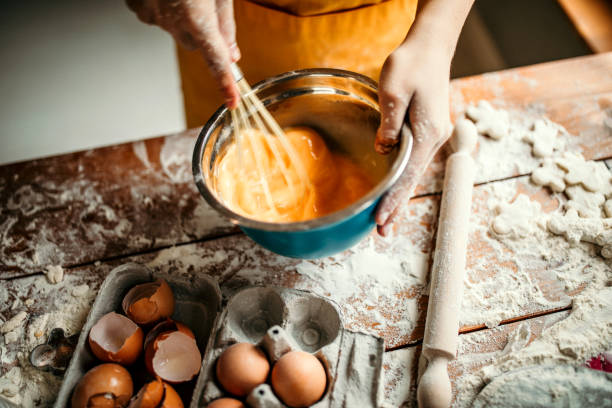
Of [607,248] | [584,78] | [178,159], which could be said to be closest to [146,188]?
[178,159]

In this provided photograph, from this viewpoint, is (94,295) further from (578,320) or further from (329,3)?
(578,320)

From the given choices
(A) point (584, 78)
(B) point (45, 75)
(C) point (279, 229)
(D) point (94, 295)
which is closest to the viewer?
(C) point (279, 229)

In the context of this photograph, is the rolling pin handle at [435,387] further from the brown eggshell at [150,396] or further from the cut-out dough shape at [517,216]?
the brown eggshell at [150,396]

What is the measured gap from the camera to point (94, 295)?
887mm

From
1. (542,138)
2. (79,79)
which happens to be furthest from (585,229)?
(79,79)

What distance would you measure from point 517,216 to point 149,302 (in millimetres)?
737

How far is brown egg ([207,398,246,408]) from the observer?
0.67 meters

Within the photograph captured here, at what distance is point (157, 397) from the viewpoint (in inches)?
27.1

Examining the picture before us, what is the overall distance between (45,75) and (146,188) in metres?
1.67

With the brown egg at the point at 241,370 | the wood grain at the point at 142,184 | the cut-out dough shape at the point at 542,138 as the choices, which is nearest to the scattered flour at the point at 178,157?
the wood grain at the point at 142,184

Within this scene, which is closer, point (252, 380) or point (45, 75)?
point (252, 380)

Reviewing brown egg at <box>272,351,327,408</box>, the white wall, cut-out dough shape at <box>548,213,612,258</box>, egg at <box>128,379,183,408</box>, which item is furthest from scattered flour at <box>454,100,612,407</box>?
the white wall

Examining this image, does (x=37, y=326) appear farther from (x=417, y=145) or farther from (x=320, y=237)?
(x=417, y=145)

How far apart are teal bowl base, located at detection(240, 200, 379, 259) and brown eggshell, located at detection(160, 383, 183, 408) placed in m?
0.27
